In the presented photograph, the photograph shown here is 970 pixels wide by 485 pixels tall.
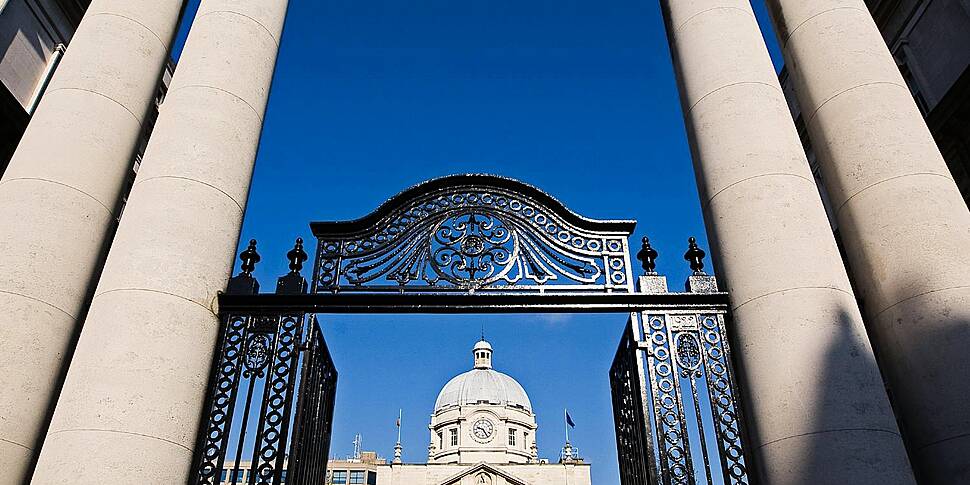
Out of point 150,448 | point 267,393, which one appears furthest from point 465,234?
point 150,448

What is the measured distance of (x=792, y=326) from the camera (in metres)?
6.35

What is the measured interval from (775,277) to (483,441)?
79.3 meters

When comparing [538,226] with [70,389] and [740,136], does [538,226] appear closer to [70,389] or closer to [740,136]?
[740,136]

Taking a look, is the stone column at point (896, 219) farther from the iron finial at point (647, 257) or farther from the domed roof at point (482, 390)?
the domed roof at point (482, 390)

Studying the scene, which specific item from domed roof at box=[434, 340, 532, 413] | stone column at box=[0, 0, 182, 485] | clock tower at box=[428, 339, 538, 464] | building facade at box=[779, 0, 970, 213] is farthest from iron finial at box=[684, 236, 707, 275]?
domed roof at box=[434, 340, 532, 413]

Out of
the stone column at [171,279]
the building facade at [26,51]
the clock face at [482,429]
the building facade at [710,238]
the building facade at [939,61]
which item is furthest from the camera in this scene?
the clock face at [482,429]

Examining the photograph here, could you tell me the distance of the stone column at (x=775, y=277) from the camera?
5.80 m

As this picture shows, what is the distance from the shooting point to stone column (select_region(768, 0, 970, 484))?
6070mm

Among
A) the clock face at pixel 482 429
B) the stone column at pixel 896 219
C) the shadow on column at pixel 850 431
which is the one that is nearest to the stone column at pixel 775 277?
the shadow on column at pixel 850 431

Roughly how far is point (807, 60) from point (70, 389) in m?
7.91

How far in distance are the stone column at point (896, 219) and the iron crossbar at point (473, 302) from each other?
185 centimetres

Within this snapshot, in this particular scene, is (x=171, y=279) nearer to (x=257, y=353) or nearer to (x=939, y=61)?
(x=257, y=353)

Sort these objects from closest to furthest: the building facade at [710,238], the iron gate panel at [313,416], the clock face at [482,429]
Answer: the building facade at [710,238], the iron gate panel at [313,416], the clock face at [482,429]

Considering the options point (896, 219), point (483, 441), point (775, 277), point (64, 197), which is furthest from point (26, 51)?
point (483, 441)
